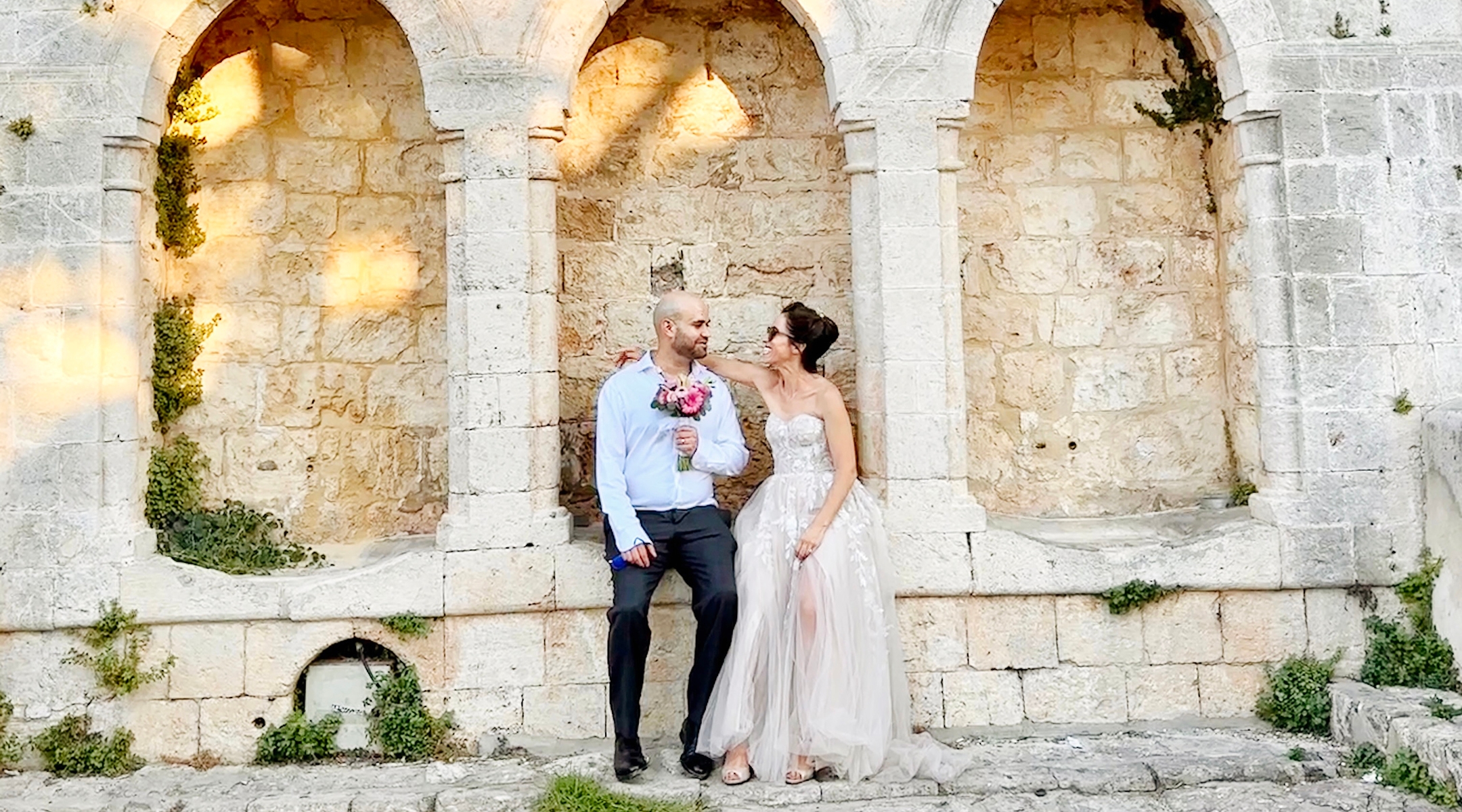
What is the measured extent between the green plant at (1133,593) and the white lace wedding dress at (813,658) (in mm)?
1005

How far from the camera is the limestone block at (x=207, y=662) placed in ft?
15.6

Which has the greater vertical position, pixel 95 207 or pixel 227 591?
pixel 95 207

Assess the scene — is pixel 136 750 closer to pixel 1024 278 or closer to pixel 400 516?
pixel 400 516

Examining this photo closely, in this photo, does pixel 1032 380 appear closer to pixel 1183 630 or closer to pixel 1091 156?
pixel 1091 156

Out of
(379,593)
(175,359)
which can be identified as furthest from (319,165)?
(379,593)

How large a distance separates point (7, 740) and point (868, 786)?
3627 mm

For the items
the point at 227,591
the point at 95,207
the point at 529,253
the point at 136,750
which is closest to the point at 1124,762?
the point at 529,253

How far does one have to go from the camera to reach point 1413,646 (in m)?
4.80

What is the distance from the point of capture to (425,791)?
4.30m

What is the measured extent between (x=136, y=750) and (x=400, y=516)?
1531mm

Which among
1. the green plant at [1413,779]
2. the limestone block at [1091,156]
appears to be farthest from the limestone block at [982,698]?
the limestone block at [1091,156]

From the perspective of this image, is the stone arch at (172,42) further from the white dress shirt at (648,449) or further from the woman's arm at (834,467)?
the woman's arm at (834,467)

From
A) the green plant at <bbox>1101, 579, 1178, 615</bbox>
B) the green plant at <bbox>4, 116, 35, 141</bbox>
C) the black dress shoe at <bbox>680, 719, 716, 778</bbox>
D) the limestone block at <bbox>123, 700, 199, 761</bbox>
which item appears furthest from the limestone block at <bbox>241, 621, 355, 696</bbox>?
the green plant at <bbox>1101, 579, 1178, 615</bbox>

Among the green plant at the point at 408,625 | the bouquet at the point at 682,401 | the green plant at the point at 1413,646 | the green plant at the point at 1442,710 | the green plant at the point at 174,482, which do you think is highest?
the bouquet at the point at 682,401
